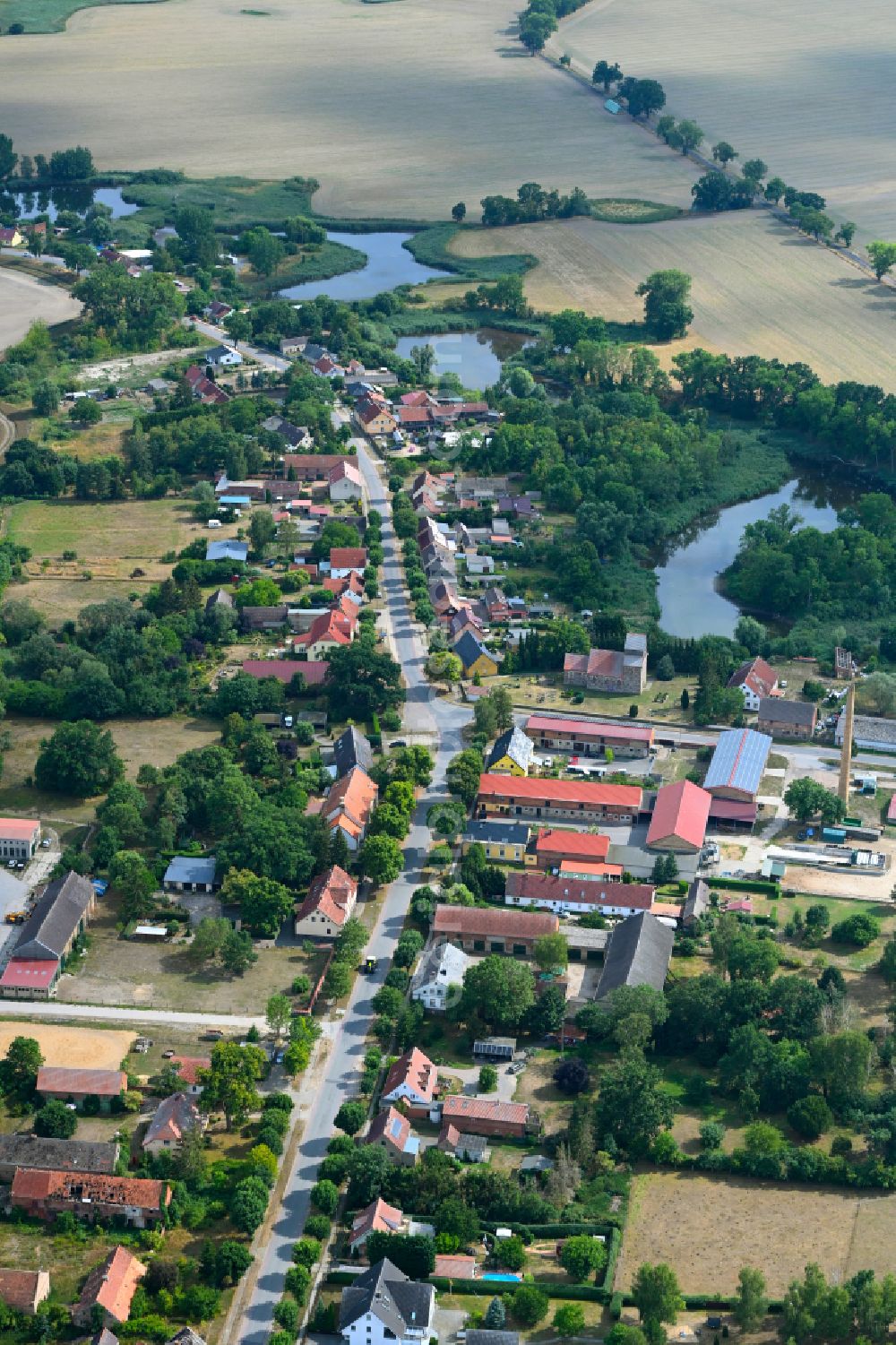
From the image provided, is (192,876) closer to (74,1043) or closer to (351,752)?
(74,1043)

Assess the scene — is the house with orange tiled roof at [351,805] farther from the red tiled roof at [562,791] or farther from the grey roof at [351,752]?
the red tiled roof at [562,791]

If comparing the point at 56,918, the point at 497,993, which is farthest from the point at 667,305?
the point at 497,993

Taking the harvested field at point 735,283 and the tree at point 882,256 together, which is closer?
the harvested field at point 735,283

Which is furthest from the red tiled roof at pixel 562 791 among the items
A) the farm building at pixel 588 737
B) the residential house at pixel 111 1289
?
the residential house at pixel 111 1289

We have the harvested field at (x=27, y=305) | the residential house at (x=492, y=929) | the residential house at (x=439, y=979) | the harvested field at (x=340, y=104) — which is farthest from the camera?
the harvested field at (x=340, y=104)

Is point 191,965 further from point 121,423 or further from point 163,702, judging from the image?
point 121,423

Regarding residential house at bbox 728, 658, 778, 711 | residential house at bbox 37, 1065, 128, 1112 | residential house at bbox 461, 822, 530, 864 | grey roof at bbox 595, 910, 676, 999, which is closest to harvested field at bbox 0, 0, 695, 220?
residential house at bbox 728, 658, 778, 711

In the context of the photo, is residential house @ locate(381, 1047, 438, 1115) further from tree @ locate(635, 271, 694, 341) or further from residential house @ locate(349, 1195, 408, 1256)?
tree @ locate(635, 271, 694, 341)
